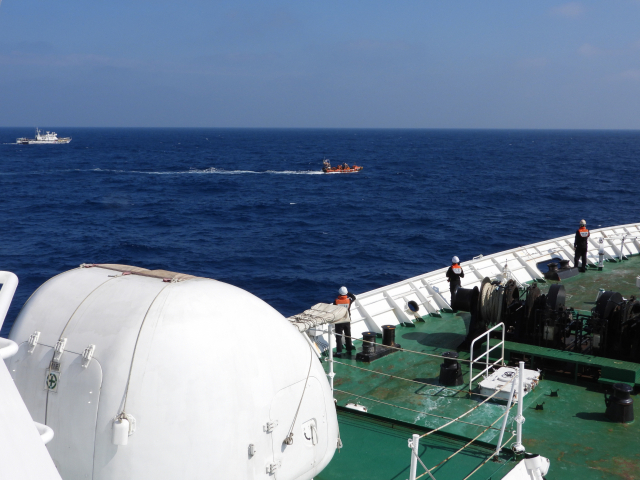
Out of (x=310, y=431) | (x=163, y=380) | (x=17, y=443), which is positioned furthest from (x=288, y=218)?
(x=17, y=443)

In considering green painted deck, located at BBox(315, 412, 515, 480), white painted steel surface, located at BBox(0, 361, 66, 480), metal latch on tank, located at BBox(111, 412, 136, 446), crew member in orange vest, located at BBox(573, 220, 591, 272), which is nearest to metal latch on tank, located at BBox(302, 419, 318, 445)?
metal latch on tank, located at BBox(111, 412, 136, 446)

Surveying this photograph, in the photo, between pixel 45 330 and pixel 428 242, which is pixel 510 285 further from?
pixel 428 242

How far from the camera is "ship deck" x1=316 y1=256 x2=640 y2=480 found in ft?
29.8

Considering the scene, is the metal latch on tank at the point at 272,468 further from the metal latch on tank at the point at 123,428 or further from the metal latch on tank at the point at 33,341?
the metal latch on tank at the point at 33,341

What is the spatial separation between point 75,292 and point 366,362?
25.6 feet

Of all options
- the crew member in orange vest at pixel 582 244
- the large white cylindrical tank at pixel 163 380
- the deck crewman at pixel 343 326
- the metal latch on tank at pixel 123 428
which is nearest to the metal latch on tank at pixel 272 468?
the large white cylindrical tank at pixel 163 380

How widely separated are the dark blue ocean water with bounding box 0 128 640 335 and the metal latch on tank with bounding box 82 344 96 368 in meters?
21.8

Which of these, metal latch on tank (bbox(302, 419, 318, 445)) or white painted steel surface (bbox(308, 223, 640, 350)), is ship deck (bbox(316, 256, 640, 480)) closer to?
white painted steel surface (bbox(308, 223, 640, 350))

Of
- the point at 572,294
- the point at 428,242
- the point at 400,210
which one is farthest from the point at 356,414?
the point at 400,210

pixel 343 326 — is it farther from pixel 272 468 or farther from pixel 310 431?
pixel 272 468

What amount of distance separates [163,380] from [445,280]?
13402 millimetres

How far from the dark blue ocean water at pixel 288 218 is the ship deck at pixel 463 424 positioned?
1638 cm

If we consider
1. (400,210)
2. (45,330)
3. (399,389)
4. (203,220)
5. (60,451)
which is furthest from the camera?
(400,210)

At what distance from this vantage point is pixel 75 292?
21.5 ft
